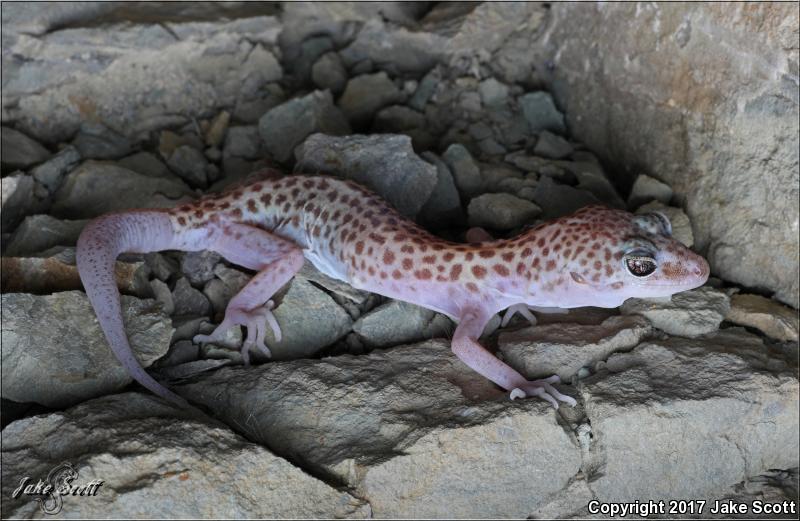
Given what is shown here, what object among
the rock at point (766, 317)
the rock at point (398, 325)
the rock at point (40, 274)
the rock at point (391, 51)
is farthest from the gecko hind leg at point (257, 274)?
the rock at point (766, 317)

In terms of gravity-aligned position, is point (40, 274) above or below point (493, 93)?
below

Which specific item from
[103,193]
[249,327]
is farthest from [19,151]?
[249,327]

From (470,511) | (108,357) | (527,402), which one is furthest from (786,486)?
(108,357)

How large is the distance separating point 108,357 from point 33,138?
8.32ft

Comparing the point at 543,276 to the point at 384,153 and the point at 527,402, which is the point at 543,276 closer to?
the point at 527,402

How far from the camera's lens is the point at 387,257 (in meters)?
4.79

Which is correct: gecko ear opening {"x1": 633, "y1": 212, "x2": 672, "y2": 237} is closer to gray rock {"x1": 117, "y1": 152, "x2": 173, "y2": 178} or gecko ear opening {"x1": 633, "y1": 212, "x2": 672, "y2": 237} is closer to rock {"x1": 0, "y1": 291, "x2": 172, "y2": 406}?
rock {"x1": 0, "y1": 291, "x2": 172, "y2": 406}

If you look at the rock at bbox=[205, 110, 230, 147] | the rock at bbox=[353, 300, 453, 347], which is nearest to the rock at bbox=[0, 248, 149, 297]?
the rock at bbox=[353, 300, 453, 347]

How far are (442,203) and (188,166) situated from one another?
6.42 feet

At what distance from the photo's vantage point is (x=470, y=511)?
3953mm

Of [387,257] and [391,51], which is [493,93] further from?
[387,257]

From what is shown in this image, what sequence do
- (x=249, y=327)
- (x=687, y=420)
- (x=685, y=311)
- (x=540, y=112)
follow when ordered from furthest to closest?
(x=540, y=112) → (x=685, y=311) → (x=249, y=327) → (x=687, y=420)

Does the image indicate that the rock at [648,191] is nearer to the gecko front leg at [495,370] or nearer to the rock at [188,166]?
the gecko front leg at [495,370]

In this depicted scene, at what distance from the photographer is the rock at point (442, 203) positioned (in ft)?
18.8
